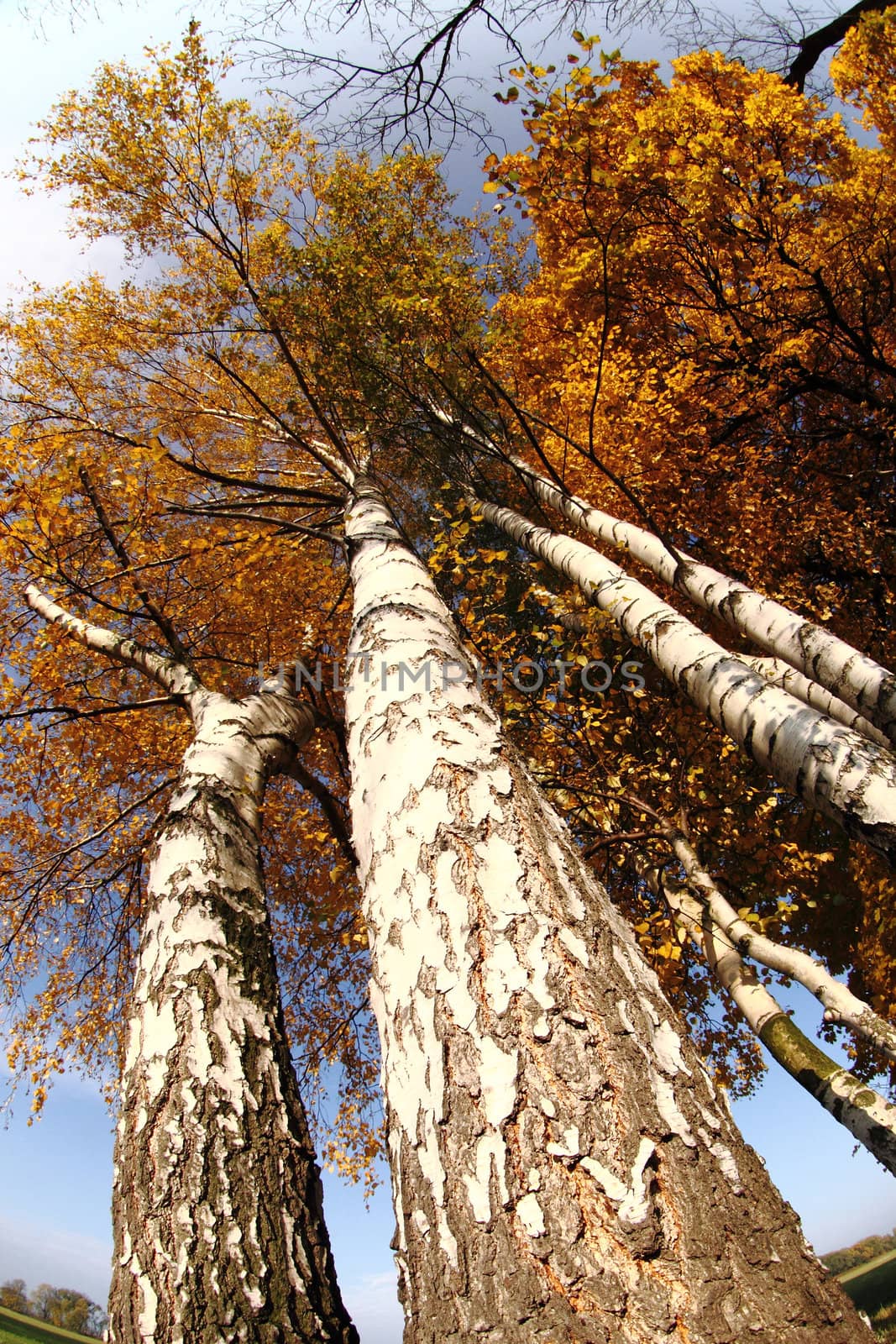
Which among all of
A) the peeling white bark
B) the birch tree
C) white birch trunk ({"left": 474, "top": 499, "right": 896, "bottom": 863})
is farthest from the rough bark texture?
the peeling white bark

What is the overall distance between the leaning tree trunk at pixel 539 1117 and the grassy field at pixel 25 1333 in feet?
99.7

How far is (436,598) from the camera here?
8.75 ft

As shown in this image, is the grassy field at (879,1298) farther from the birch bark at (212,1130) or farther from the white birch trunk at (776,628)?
the birch bark at (212,1130)

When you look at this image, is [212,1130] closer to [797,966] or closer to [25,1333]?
[797,966]

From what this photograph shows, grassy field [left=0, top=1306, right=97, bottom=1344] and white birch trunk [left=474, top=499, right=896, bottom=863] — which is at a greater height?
grassy field [left=0, top=1306, right=97, bottom=1344]

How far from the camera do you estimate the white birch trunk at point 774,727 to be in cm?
234

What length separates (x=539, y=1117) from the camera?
1.00 metres

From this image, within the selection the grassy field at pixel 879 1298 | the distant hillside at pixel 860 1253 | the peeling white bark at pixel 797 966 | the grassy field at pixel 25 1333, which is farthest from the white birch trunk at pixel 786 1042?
the distant hillside at pixel 860 1253

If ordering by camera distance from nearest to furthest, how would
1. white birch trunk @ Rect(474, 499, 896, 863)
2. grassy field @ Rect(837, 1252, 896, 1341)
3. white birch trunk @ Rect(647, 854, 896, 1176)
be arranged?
white birch trunk @ Rect(474, 499, 896, 863), white birch trunk @ Rect(647, 854, 896, 1176), grassy field @ Rect(837, 1252, 896, 1341)

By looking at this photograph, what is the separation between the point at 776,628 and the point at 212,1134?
372cm

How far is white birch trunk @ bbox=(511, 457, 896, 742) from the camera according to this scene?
10.4ft

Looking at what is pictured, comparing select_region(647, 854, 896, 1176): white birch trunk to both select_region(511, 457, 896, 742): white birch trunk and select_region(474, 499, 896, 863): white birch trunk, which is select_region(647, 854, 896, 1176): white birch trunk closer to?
select_region(511, 457, 896, 742): white birch trunk

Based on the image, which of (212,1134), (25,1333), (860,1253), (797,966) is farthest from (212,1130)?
(860,1253)

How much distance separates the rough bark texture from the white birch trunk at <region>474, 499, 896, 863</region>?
226cm
